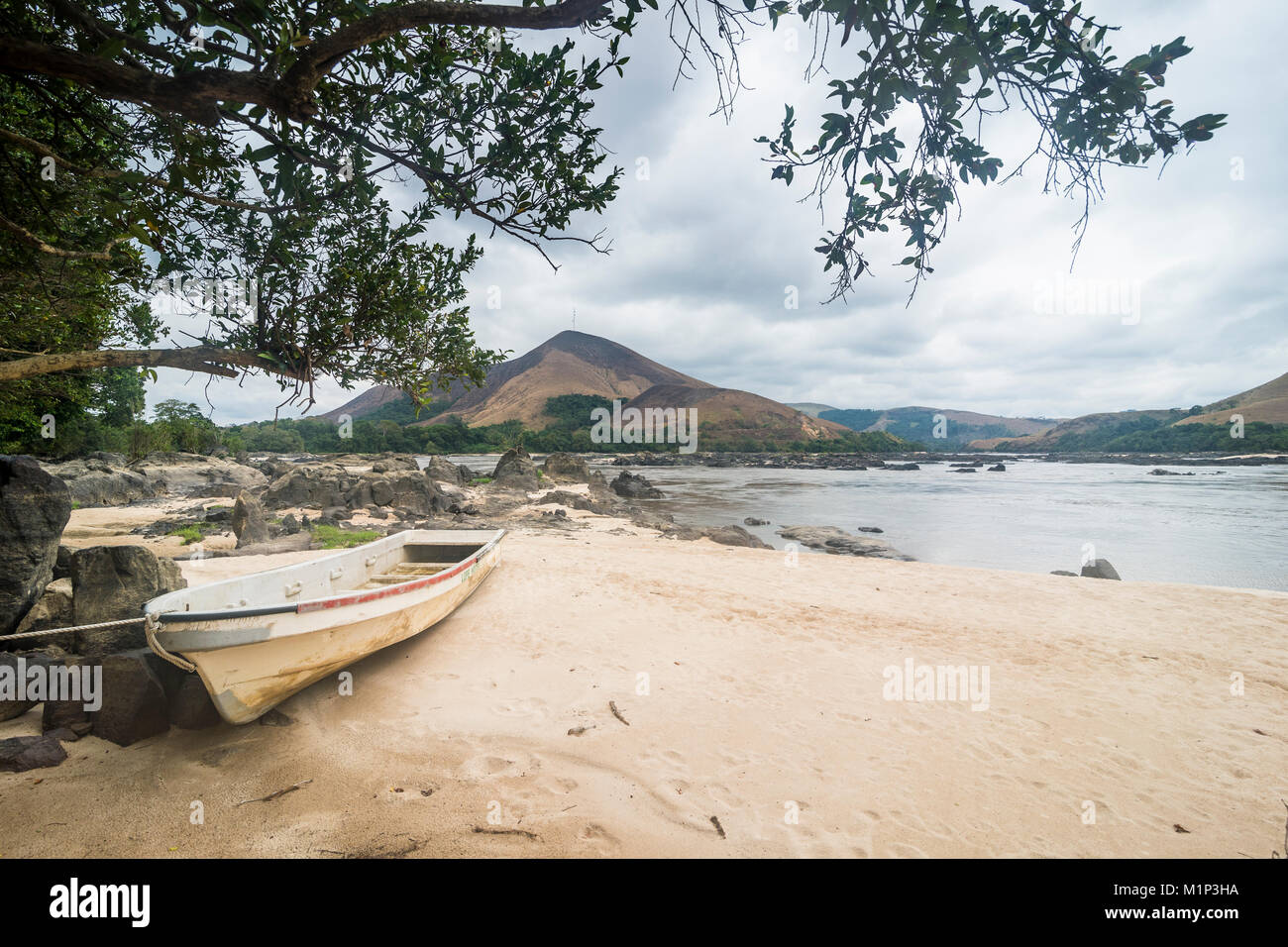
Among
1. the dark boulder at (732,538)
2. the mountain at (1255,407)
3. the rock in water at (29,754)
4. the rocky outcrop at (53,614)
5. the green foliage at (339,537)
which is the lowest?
the dark boulder at (732,538)

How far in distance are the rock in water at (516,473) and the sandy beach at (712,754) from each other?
21.3 metres

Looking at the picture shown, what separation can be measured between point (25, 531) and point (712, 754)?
7.08 metres

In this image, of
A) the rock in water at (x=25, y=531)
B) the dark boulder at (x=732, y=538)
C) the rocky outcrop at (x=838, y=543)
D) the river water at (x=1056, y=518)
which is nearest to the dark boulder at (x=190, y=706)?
the rock in water at (x=25, y=531)

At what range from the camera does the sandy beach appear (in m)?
3.48

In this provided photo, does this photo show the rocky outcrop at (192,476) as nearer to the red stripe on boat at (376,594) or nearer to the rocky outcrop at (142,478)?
the rocky outcrop at (142,478)

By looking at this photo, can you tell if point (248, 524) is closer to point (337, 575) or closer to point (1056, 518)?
point (337, 575)

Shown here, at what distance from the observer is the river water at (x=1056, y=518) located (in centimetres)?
1680

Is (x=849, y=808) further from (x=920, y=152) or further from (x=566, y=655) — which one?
(x=920, y=152)

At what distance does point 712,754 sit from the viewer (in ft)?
15.0

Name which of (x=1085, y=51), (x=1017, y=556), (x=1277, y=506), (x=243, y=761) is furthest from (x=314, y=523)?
(x=1277, y=506)

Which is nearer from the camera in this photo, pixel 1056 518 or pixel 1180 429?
pixel 1056 518

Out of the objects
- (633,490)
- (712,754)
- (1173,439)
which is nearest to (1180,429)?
(1173,439)

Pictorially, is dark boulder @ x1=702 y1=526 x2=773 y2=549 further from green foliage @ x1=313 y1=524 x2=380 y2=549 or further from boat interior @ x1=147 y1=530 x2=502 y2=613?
green foliage @ x1=313 y1=524 x2=380 y2=549
